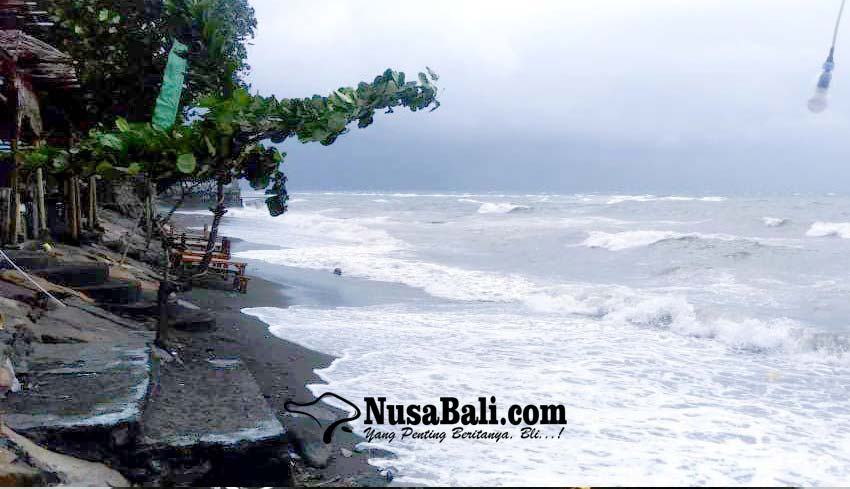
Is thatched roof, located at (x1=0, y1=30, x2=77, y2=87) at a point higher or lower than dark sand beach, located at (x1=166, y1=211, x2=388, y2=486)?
higher

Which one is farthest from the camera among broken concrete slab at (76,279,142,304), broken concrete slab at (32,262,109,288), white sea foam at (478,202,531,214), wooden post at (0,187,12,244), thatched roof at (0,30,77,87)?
white sea foam at (478,202,531,214)

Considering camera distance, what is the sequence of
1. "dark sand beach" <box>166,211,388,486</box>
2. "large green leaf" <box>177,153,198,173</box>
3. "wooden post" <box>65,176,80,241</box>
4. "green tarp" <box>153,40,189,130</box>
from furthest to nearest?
"wooden post" <box>65,176,80,241</box>
"green tarp" <box>153,40,189,130</box>
"large green leaf" <box>177,153,198,173</box>
"dark sand beach" <box>166,211,388,486</box>

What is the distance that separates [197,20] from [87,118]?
4.12 meters

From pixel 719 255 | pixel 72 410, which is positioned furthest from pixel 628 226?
pixel 72 410

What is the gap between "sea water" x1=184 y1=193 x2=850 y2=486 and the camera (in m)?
5.50

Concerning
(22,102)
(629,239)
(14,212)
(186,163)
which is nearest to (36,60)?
(22,102)

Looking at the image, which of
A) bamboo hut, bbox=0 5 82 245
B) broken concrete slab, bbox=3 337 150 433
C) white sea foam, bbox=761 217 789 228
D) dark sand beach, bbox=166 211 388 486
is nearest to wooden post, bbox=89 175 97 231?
bamboo hut, bbox=0 5 82 245

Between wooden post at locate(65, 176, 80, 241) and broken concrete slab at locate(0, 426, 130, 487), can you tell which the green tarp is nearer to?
broken concrete slab at locate(0, 426, 130, 487)

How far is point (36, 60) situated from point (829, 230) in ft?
110

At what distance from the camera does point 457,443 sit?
5.76 meters

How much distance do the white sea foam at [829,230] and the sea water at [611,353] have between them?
26.2 feet

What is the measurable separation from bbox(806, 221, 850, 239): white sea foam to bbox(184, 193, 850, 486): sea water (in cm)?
800

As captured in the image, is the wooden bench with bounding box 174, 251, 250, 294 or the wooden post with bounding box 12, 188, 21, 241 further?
the wooden bench with bounding box 174, 251, 250, 294

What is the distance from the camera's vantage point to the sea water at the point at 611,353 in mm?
5496
